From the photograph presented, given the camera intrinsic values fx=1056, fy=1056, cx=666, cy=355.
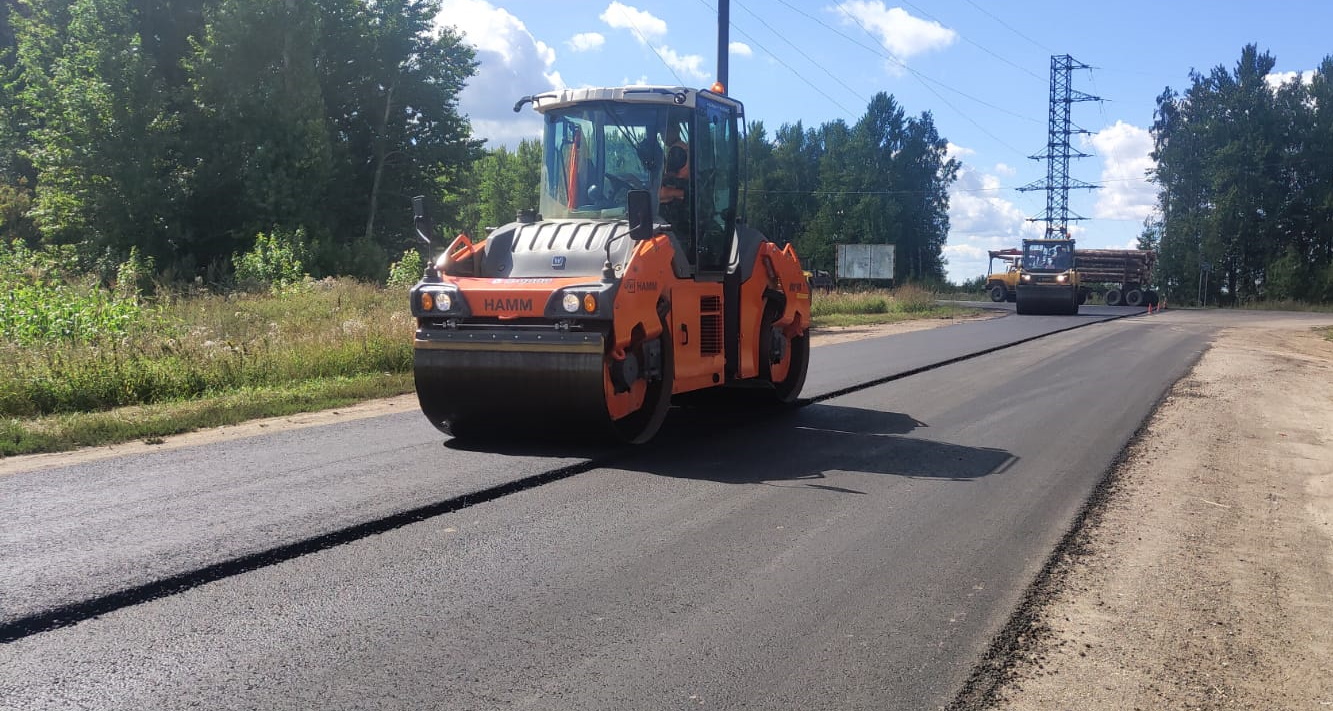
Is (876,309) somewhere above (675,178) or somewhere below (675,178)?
below

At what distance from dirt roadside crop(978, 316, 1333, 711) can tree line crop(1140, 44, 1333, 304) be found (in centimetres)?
5311

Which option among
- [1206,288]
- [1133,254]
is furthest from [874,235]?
[1133,254]

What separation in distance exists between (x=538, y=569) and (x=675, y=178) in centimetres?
453

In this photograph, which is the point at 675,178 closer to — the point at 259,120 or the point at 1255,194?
A: the point at 259,120

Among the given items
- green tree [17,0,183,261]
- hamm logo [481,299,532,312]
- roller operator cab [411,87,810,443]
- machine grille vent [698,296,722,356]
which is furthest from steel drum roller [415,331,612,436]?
green tree [17,0,183,261]

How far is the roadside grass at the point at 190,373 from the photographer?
9039mm

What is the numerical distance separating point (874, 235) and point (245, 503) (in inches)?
2886

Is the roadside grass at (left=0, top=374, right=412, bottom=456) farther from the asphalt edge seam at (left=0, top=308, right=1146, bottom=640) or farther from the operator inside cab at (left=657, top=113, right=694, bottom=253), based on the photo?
the operator inside cab at (left=657, top=113, right=694, bottom=253)

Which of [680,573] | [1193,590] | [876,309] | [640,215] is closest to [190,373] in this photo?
[640,215]

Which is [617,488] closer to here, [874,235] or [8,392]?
[8,392]

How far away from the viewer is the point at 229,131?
1313 inches

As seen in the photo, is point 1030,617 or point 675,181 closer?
point 1030,617

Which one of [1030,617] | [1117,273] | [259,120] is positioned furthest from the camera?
[1117,273]

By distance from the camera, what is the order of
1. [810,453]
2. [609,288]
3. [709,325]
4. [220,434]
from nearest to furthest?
1. [609,288]
2. [810,453]
3. [709,325]
4. [220,434]
